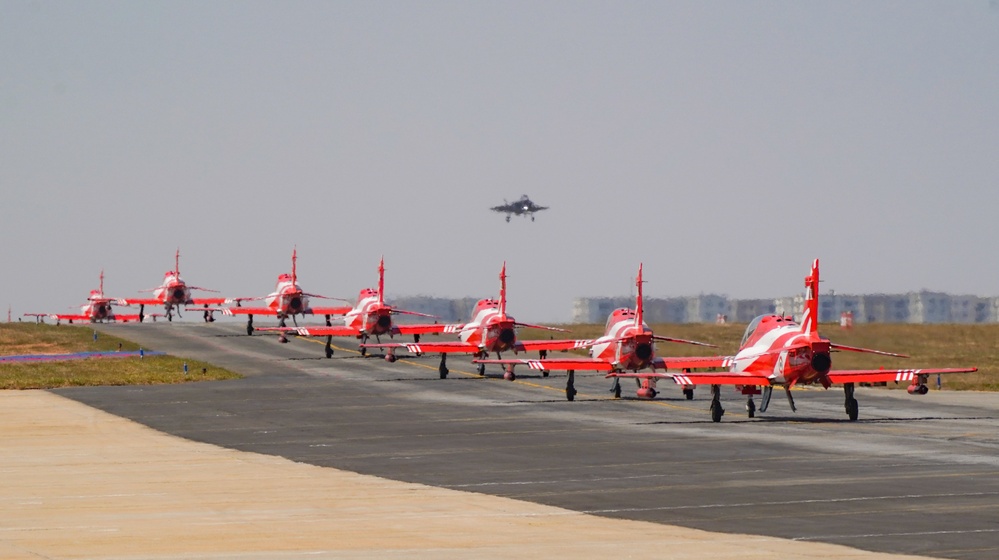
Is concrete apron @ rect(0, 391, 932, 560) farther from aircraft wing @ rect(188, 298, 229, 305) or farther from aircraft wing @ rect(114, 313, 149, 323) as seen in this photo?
aircraft wing @ rect(114, 313, 149, 323)

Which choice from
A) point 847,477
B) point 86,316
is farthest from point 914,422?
point 86,316

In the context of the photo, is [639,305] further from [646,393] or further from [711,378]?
[711,378]

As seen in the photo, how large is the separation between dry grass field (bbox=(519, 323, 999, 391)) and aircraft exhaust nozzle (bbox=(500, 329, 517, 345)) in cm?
642

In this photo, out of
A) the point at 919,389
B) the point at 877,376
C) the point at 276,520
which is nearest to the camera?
the point at 276,520

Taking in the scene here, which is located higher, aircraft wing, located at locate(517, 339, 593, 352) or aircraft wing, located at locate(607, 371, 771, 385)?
aircraft wing, located at locate(517, 339, 593, 352)

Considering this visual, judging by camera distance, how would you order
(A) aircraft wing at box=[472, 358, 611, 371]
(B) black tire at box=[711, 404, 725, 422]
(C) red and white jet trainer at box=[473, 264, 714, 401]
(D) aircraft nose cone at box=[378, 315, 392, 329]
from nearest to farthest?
(B) black tire at box=[711, 404, 725, 422] → (A) aircraft wing at box=[472, 358, 611, 371] → (C) red and white jet trainer at box=[473, 264, 714, 401] → (D) aircraft nose cone at box=[378, 315, 392, 329]

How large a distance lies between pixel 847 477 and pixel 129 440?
19.1m

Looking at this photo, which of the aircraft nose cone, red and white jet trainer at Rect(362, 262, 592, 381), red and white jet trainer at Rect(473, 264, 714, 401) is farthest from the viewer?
the aircraft nose cone

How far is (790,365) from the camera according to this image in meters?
39.8

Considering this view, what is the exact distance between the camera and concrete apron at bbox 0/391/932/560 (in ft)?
63.0

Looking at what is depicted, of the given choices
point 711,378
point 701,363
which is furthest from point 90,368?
point 711,378

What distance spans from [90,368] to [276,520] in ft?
→ 162

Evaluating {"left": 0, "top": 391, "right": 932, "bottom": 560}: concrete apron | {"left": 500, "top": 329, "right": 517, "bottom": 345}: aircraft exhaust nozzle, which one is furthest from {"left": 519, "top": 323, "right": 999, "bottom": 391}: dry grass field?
{"left": 0, "top": 391, "right": 932, "bottom": 560}: concrete apron

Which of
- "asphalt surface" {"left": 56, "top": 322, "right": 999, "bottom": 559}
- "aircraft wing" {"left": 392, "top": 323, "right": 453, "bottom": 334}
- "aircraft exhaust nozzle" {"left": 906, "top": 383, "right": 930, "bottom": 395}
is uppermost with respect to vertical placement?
"aircraft wing" {"left": 392, "top": 323, "right": 453, "bottom": 334}
